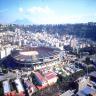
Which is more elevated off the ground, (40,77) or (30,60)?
(30,60)

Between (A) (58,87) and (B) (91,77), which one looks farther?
(B) (91,77)

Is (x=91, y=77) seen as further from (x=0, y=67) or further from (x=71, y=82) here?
(x=0, y=67)

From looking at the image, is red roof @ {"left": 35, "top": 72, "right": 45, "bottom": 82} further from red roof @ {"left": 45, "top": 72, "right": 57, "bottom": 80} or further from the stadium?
the stadium

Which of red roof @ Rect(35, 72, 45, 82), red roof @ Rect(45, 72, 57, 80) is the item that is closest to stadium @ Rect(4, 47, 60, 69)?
red roof @ Rect(35, 72, 45, 82)

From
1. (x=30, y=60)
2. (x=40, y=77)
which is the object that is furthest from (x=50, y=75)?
(x=30, y=60)

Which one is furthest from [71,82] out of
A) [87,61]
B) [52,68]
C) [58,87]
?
[87,61]

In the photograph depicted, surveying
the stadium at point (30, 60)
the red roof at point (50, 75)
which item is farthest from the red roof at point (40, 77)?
the stadium at point (30, 60)

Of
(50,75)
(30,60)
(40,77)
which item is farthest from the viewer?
(30,60)

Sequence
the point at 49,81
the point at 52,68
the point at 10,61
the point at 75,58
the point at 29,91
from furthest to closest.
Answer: the point at 75,58
the point at 10,61
the point at 52,68
the point at 49,81
the point at 29,91

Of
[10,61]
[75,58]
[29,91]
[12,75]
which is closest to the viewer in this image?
[29,91]

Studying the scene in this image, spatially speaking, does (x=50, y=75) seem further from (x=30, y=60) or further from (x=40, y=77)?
(x=30, y=60)

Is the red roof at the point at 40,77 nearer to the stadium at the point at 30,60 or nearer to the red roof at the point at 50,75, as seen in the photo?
the red roof at the point at 50,75
